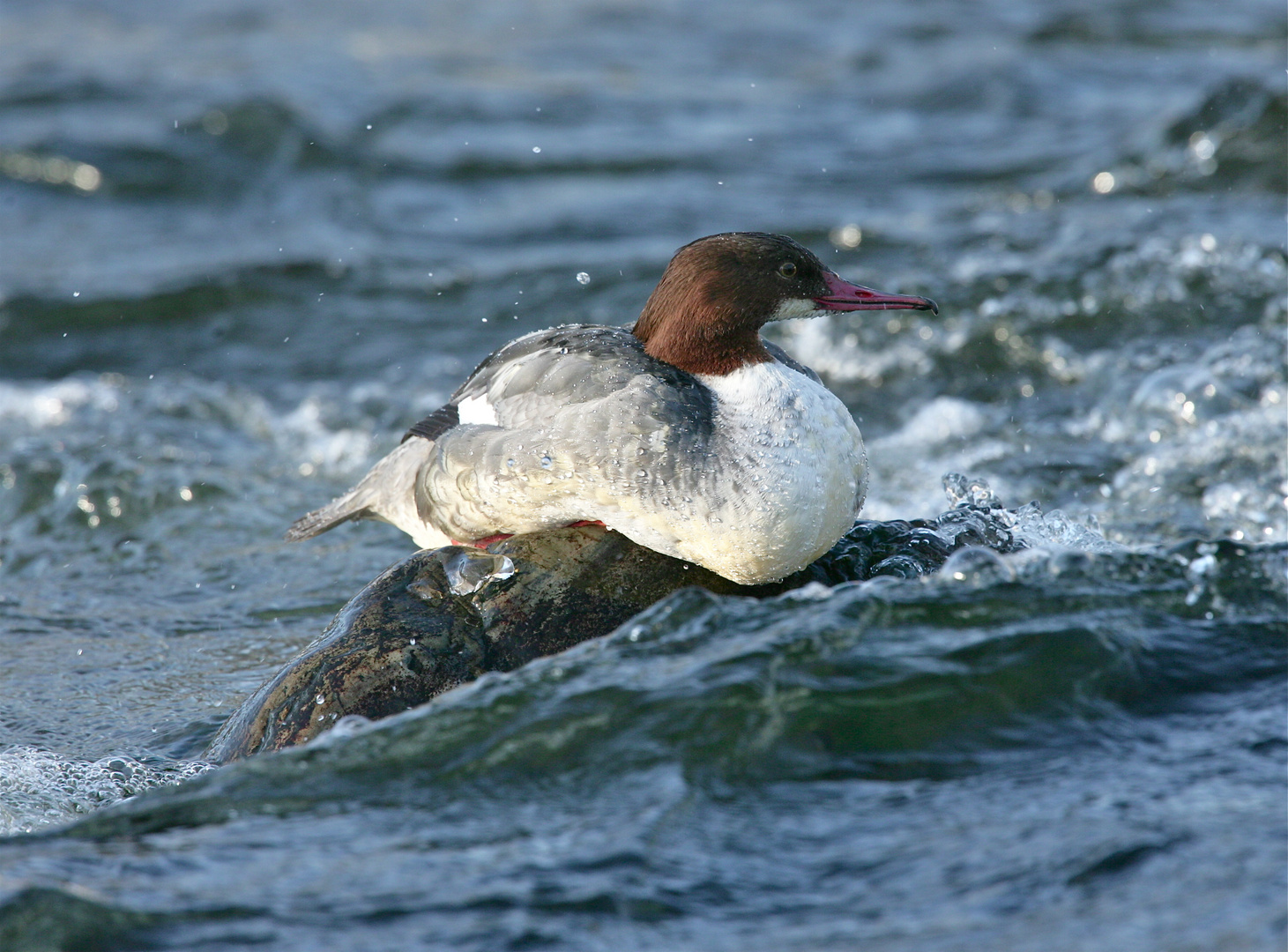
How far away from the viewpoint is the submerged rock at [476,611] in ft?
13.1

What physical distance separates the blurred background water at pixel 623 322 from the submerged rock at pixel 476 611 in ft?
1.07

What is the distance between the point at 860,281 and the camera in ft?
30.1

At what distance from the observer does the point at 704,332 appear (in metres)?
4.18

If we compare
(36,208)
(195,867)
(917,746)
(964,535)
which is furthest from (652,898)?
(36,208)

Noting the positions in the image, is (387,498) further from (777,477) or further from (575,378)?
(777,477)

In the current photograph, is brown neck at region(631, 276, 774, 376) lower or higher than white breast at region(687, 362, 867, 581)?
Answer: higher

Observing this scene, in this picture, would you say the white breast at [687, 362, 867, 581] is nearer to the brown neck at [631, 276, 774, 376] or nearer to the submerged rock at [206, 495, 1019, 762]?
the brown neck at [631, 276, 774, 376]

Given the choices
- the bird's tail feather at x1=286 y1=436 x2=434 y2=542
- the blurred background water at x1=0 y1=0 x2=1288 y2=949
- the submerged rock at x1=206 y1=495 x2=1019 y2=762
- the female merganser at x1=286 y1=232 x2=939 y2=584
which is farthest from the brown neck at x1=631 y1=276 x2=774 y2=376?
the bird's tail feather at x1=286 y1=436 x2=434 y2=542

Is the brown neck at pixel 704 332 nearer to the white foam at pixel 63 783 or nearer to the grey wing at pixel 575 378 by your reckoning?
the grey wing at pixel 575 378

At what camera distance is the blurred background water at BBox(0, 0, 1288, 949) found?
3.06m

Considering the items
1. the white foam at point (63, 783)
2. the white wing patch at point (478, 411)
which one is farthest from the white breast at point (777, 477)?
the white foam at point (63, 783)

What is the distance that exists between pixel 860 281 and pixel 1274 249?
251 centimetres

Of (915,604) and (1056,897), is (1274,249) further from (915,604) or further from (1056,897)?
(1056,897)

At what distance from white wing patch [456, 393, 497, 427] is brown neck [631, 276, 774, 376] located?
63 cm
